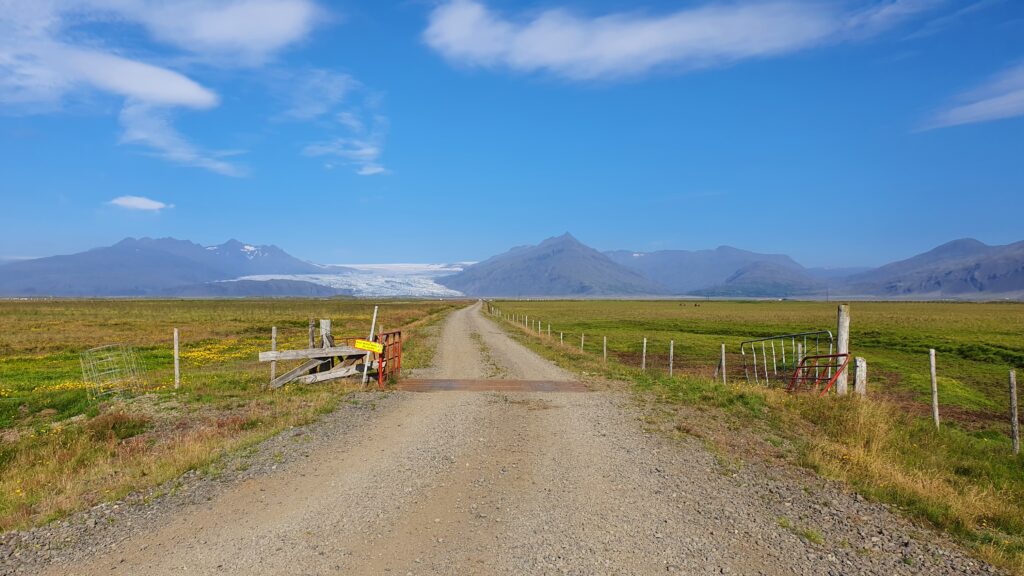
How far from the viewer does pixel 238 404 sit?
16.0m

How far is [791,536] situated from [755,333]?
53.1m

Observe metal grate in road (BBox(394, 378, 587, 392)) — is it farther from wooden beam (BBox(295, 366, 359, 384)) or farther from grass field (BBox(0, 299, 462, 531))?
grass field (BBox(0, 299, 462, 531))

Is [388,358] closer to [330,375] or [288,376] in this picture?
[330,375]

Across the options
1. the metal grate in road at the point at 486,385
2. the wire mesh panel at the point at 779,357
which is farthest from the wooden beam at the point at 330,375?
the wire mesh panel at the point at 779,357

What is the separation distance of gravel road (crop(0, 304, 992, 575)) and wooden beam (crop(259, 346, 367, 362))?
6519 millimetres

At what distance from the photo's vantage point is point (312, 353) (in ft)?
61.1

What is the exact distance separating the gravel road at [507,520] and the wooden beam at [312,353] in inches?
257

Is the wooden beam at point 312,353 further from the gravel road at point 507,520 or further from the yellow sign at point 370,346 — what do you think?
the gravel road at point 507,520

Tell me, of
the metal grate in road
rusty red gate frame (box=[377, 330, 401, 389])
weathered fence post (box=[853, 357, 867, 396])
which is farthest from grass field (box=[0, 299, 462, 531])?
weathered fence post (box=[853, 357, 867, 396])

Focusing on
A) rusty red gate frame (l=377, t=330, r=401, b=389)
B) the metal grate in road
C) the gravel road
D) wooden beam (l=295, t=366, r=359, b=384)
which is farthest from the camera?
rusty red gate frame (l=377, t=330, r=401, b=389)

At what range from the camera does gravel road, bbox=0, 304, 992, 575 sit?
248 inches

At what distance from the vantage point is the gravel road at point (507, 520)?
6297 millimetres

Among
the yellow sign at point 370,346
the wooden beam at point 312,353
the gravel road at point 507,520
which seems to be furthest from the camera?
the yellow sign at point 370,346

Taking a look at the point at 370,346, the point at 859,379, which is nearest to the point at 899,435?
the point at 859,379
